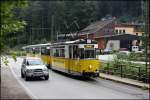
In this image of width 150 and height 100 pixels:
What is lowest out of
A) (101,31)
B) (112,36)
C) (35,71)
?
(35,71)

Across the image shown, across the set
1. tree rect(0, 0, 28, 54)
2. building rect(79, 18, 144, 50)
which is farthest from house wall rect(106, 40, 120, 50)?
tree rect(0, 0, 28, 54)

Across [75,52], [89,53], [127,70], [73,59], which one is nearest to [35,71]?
[73,59]

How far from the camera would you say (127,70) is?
2964cm

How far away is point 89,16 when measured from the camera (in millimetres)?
140375

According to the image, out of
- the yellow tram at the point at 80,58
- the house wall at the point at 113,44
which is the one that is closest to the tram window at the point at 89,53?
the yellow tram at the point at 80,58

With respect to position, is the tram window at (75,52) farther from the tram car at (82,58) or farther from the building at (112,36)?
the building at (112,36)

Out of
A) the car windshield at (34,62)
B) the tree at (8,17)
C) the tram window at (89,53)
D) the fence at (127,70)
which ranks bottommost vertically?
the fence at (127,70)

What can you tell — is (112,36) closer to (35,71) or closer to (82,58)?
(82,58)

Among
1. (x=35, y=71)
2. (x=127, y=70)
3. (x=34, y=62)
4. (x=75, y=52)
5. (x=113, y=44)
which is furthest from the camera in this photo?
(x=113, y=44)

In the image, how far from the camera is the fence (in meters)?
26.5

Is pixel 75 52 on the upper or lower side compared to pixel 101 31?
lower

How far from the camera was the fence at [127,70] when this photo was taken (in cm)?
2650

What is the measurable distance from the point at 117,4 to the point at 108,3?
7.32 meters

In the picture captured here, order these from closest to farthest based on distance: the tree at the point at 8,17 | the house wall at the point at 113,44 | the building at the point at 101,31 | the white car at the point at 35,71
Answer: the tree at the point at 8,17
the white car at the point at 35,71
the house wall at the point at 113,44
the building at the point at 101,31
